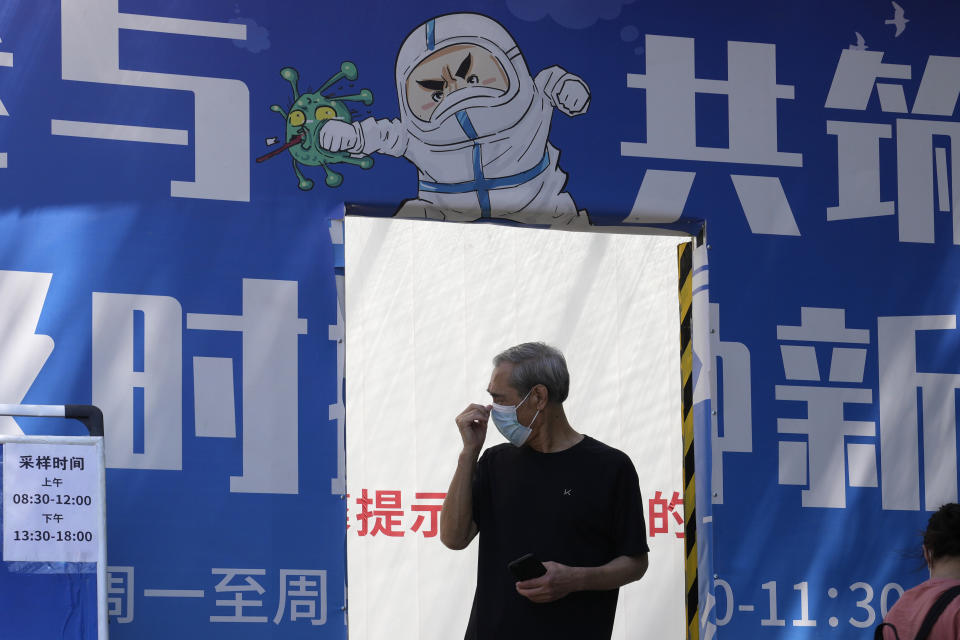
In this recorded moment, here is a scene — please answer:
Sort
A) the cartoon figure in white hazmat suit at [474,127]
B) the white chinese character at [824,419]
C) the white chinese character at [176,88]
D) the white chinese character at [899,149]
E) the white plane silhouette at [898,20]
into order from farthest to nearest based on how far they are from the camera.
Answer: the white plane silhouette at [898,20] → the white chinese character at [899,149] → the white chinese character at [824,419] → the cartoon figure in white hazmat suit at [474,127] → the white chinese character at [176,88]

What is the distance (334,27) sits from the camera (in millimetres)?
4789

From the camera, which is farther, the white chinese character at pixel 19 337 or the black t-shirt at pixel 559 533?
the white chinese character at pixel 19 337

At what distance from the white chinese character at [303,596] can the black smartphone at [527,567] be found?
100cm

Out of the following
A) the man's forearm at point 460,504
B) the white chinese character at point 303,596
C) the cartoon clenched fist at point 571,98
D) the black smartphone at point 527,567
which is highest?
the cartoon clenched fist at point 571,98

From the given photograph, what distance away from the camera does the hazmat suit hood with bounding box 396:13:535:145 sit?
15.9 ft

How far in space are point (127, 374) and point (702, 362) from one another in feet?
6.98

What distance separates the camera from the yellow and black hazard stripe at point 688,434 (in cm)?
496

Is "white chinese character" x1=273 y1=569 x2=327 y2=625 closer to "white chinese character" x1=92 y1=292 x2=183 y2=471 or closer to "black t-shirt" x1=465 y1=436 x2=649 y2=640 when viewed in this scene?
"white chinese character" x1=92 y1=292 x2=183 y2=471

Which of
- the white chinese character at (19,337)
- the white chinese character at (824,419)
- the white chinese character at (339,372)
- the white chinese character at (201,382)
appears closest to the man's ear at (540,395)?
the white chinese character at (339,372)

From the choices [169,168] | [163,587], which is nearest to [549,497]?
[163,587]

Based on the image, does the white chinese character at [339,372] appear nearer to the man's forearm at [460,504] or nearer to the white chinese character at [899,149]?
the man's forearm at [460,504]

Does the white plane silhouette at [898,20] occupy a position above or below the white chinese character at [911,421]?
above

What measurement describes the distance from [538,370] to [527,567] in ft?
2.06

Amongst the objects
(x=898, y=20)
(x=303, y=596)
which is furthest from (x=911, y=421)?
(x=303, y=596)
